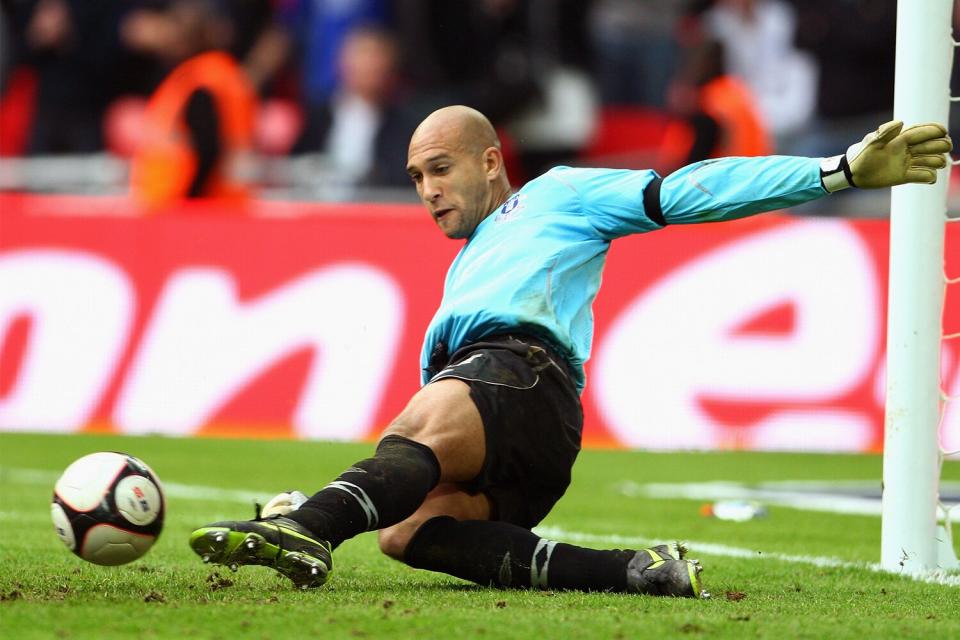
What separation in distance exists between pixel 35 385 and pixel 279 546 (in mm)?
7447

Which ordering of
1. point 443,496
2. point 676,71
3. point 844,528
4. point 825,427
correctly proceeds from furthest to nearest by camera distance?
point 676,71 → point 825,427 → point 844,528 → point 443,496

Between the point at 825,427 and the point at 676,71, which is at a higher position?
the point at 676,71

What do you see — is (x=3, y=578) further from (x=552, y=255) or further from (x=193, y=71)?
(x=193, y=71)

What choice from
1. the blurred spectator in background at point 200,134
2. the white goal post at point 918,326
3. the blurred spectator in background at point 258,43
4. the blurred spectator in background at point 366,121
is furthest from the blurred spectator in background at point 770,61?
the white goal post at point 918,326

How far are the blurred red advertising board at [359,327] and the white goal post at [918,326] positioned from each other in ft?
17.9

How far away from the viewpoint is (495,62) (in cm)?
1636

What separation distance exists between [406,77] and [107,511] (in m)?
12.7

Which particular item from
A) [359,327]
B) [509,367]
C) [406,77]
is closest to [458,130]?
[509,367]

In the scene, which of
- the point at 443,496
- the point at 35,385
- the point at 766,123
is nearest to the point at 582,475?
the point at 35,385

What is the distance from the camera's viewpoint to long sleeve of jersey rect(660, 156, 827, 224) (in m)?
4.71

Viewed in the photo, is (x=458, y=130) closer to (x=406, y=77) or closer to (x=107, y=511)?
(x=107, y=511)

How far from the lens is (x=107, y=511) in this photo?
469 cm

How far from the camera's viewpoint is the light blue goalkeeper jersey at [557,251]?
4.88m

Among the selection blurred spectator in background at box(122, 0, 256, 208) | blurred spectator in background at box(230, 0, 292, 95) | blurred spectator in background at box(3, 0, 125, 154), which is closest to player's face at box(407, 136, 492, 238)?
blurred spectator in background at box(122, 0, 256, 208)
